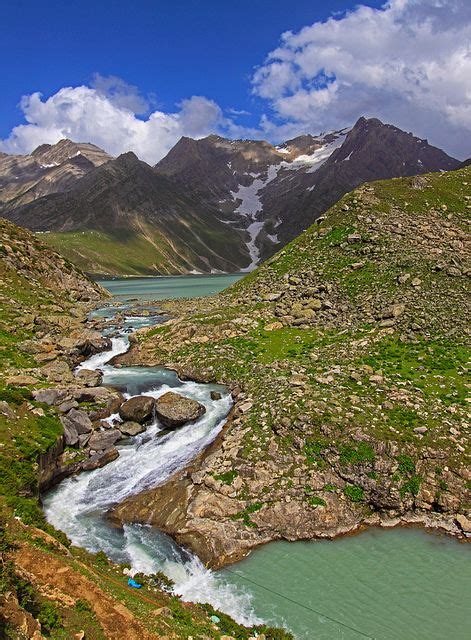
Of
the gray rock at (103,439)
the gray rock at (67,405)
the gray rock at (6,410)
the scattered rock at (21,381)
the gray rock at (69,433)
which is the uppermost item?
the scattered rock at (21,381)

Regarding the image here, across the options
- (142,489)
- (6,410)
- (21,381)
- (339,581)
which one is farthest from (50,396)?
(339,581)

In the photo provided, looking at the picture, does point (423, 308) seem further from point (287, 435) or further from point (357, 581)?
point (357, 581)

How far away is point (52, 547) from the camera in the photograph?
680 inches

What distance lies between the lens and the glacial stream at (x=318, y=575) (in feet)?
56.8

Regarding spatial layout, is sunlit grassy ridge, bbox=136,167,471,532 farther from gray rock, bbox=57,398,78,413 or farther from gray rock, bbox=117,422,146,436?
gray rock, bbox=57,398,78,413

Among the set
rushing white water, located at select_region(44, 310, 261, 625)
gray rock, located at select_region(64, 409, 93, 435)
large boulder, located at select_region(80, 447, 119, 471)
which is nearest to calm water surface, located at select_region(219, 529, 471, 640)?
rushing white water, located at select_region(44, 310, 261, 625)

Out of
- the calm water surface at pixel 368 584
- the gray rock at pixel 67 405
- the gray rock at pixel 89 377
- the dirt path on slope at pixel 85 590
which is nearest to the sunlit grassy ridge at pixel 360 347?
the calm water surface at pixel 368 584

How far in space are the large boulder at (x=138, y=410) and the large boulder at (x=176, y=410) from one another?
27.0 inches

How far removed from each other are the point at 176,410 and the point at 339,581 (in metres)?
16.8

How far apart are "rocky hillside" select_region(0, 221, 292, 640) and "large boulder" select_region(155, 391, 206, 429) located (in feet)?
15.8

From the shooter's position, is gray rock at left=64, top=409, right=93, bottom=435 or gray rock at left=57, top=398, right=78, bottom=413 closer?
gray rock at left=64, top=409, right=93, bottom=435

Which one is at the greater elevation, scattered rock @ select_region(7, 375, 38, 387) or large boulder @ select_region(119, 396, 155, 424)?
scattered rock @ select_region(7, 375, 38, 387)

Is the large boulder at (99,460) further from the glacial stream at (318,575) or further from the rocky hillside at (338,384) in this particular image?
the rocky hillside at (338,384)

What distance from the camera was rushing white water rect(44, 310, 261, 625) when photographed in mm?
18969
